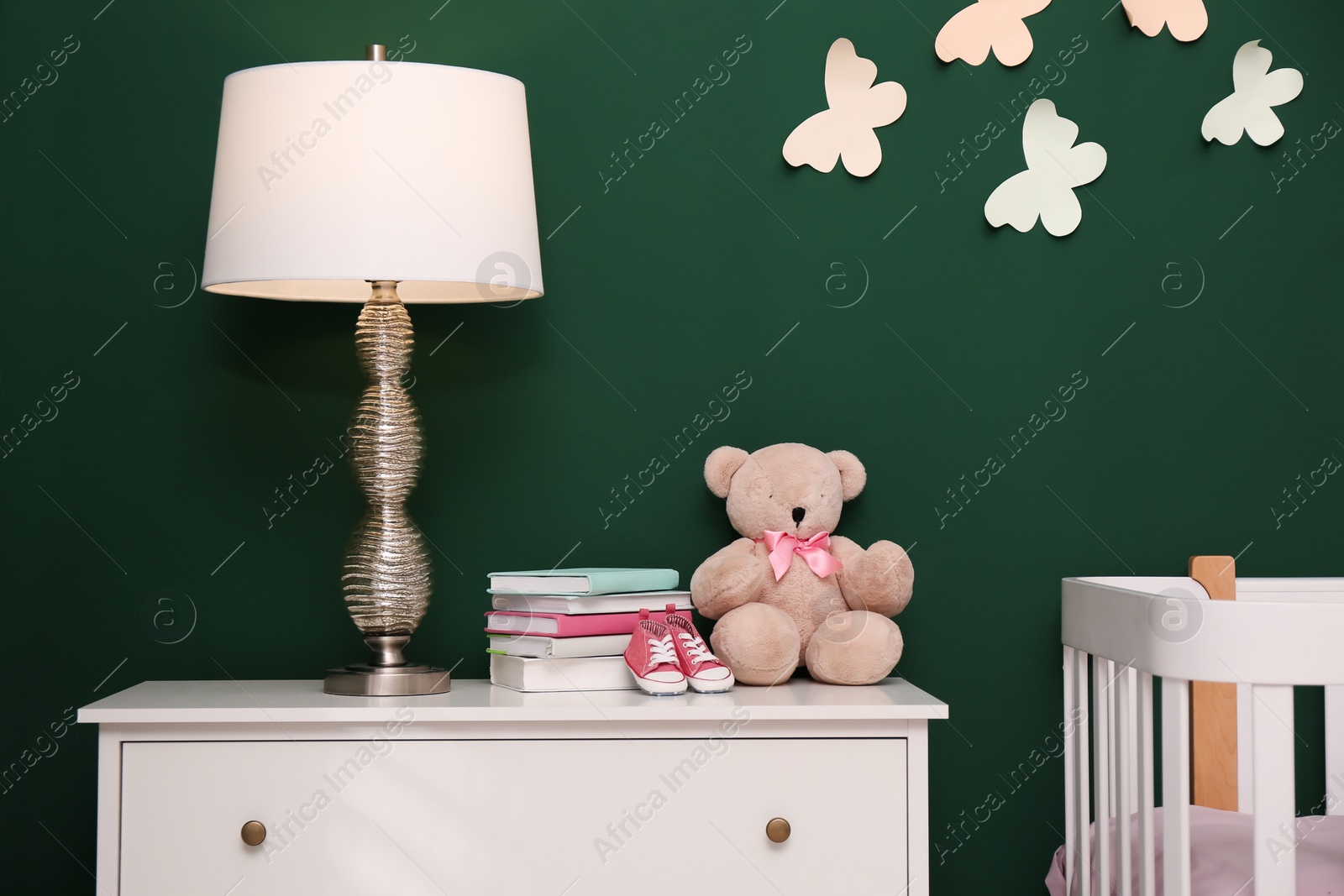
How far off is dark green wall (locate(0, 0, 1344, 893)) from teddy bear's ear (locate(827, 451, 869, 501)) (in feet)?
0.30

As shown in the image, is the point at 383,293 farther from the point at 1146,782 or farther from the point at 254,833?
the point at 1146,782

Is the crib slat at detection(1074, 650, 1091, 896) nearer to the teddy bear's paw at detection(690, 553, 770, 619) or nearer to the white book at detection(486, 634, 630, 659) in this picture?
the teddy bear's paw at detection(690, 553, 770, 619)

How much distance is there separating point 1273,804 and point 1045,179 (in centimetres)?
103

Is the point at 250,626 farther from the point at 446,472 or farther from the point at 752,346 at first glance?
the point at 752,346

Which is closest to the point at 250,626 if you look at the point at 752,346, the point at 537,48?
the point at 752,346

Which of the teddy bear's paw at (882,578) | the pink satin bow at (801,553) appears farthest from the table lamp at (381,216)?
the teddy bear's paw at (882,578)

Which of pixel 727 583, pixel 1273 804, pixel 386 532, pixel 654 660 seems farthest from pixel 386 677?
pixel 1273 804

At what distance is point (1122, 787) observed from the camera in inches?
53.5

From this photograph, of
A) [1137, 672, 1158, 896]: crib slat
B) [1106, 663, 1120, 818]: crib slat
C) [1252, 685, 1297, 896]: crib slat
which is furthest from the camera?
[1106, 663, 1120, 818]: crib slat

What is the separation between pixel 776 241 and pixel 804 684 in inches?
27.7

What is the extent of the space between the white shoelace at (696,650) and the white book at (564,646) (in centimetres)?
8

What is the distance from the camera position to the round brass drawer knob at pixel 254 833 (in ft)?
4.25

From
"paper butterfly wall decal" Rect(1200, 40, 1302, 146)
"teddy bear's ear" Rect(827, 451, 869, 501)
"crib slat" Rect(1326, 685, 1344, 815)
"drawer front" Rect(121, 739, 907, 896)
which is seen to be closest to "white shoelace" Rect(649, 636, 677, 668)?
"drawer front" Rect(121, 739, 907, 896)

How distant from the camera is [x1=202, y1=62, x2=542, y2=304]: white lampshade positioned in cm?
132
